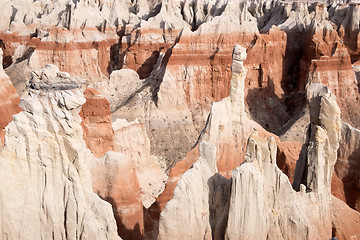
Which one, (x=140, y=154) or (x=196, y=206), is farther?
(x=140, y=154)

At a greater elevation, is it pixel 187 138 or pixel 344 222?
pixel 344 222

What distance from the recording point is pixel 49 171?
11688 mm

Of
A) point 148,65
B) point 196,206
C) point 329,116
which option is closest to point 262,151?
point 196,206

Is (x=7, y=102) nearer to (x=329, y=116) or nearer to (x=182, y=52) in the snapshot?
(x=182, y=52)

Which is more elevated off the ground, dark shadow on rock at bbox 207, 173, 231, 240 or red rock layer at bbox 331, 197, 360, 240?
dark shadow on rock at bbox 207, 173, 231, 240

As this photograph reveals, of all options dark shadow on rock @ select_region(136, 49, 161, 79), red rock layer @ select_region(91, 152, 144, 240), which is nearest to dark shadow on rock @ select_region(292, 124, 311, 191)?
red rock layer @ select_region(91, 152, 144, 240)

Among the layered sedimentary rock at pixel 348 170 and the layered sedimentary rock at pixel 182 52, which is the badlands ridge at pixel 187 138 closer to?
the layered sedimentary rock at pixel 348 170

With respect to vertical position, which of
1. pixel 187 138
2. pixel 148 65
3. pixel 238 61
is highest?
pixel 238 61

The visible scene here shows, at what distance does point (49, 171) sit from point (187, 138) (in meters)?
25.4

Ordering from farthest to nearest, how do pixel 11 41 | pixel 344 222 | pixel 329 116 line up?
pixel 11 41
pixel 329 116
pixel 344 222

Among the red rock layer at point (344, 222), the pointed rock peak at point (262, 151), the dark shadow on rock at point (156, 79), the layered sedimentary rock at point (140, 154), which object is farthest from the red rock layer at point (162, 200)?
the dark shadow on rock at point (156, 79)

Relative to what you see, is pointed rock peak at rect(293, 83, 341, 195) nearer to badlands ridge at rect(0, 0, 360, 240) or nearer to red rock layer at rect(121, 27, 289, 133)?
badlands ridge at rect(0, 0, 360, 240)

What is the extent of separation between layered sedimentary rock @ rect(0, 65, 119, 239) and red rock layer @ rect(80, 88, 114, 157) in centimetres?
905

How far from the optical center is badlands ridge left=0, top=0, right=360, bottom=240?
11.7 m
